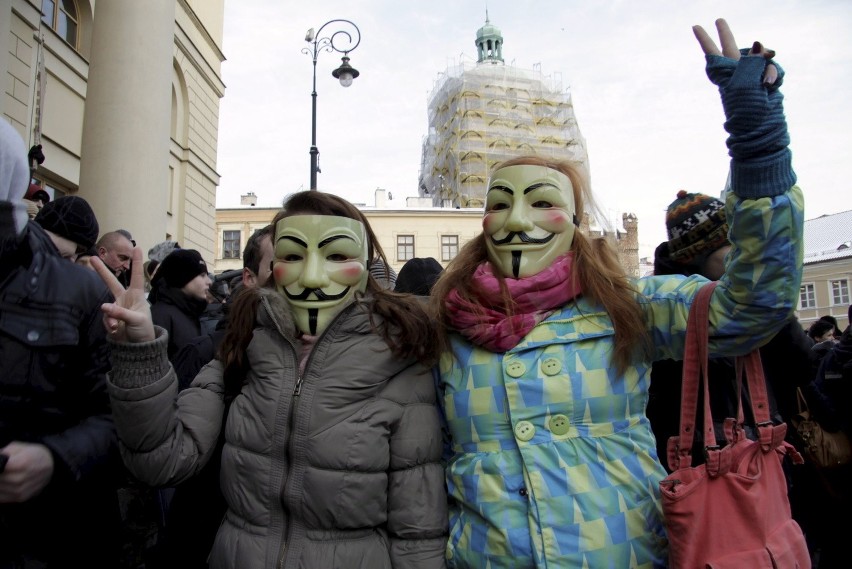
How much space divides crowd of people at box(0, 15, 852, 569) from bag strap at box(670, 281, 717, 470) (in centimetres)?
4

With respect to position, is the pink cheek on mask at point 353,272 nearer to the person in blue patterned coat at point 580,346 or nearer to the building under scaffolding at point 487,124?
the person in blue patterned coat at point 580,346

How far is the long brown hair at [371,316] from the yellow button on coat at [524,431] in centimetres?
38

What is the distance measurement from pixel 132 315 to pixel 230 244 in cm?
3519

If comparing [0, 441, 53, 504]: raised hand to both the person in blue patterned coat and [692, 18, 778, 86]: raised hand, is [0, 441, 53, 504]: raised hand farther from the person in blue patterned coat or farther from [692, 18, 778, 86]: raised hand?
[692, 18, 778, 86]: raised hand

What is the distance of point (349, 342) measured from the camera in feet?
6.73

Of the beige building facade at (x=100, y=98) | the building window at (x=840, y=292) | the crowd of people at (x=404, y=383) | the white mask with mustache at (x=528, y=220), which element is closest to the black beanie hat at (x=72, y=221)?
the crowd of people at (x=404, y=383)

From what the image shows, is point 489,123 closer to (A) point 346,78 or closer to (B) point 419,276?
(A) point 346,78

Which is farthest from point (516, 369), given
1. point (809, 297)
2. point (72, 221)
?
point (809, 297)

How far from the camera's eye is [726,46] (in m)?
1.66

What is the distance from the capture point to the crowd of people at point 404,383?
169 centimetres

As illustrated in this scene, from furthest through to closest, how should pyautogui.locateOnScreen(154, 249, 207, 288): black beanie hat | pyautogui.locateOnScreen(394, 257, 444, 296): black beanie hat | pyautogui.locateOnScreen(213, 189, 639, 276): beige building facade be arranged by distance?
pyautogui.locateOnScreen(213, 189, 639, 276): beige building facade < pyautogui.locateOnScreen(394, 257, 444, 296): black beanie hat < pyautogui.locateOnScreen(154, 249, 207, 288): black beanie hat

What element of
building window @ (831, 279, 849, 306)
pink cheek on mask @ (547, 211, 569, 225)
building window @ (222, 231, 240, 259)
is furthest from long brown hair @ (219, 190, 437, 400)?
building window @ (831, 279, 849, 306)

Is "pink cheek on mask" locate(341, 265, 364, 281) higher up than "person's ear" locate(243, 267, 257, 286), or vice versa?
"person's ear" locate(243, 267, 257, 286)

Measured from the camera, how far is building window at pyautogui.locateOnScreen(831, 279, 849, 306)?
34.8m
